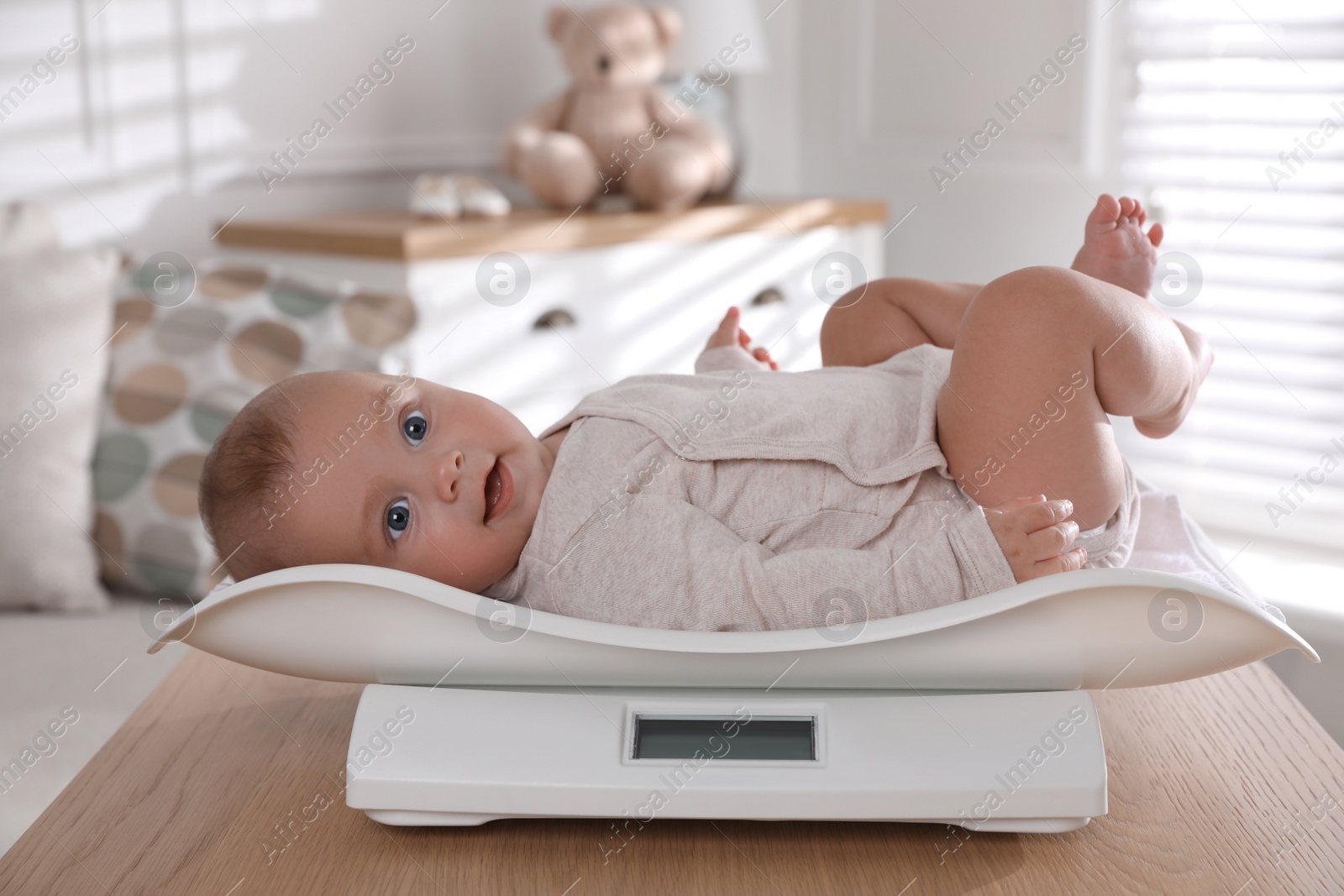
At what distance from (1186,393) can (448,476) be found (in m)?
0.53

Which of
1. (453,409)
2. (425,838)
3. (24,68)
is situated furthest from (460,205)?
(425,838)

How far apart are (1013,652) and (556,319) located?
136 centimetres

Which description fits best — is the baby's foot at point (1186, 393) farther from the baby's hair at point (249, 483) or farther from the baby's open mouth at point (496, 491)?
the baby's hair at point (249, 483)

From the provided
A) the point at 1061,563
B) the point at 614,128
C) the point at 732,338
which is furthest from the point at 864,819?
the point at 614,128

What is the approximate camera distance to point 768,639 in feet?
1.93

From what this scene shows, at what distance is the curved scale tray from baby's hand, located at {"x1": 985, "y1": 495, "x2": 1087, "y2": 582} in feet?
0.25

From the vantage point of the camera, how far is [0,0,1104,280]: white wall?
69.7 inches

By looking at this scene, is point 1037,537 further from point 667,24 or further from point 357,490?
point 667,24

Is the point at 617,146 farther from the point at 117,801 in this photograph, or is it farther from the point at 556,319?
the point at 117,801

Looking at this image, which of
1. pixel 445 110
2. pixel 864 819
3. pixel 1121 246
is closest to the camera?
pixel 864 819

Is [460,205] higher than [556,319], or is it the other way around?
[460,205]

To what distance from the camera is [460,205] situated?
6.33 feet

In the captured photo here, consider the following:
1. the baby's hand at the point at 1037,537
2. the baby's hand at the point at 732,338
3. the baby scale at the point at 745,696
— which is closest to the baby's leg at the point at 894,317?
the baby's hand at the point at 732,338

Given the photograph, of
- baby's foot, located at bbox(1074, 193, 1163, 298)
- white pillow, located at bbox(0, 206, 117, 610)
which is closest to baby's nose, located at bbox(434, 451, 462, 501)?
baby's foot, located at bbox(1074, 193, 1163, 298)
